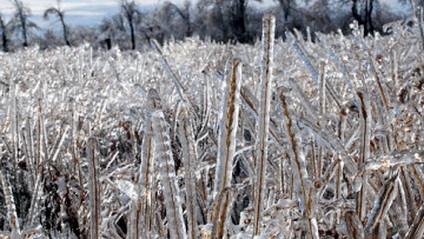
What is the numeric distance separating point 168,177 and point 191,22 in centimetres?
2929

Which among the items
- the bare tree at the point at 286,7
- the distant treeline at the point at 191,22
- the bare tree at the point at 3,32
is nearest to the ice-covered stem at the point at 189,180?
the distant treeline at the point at 191,22

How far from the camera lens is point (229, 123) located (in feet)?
1.44

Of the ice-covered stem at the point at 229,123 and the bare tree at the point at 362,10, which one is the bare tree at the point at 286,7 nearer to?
the bare tree at the point at 362,10

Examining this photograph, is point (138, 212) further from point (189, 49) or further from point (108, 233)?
point (189, 49)

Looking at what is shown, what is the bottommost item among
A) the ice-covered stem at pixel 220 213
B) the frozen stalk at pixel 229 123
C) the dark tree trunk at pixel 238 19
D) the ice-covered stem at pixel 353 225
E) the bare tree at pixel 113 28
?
the bare tree at pixel 113 28

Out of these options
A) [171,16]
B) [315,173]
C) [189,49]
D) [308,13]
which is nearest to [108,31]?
[171,16]

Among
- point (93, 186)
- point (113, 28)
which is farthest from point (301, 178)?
point (113, 28)

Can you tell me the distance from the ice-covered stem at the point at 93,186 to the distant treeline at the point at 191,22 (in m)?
21.8

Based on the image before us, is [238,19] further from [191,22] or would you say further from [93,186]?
[93,186]

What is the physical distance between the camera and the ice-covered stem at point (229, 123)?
43 cm

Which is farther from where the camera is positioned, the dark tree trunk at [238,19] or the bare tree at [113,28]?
the bare tree at [113,28]

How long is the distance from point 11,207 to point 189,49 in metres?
6.19

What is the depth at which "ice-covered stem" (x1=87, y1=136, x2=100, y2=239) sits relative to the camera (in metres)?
0.52

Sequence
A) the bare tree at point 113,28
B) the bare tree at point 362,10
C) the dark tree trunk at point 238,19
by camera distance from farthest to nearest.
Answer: the bare tree at point 113,28 < the dark tree trunk at point 238,19 < the bare tree at point 362,10
